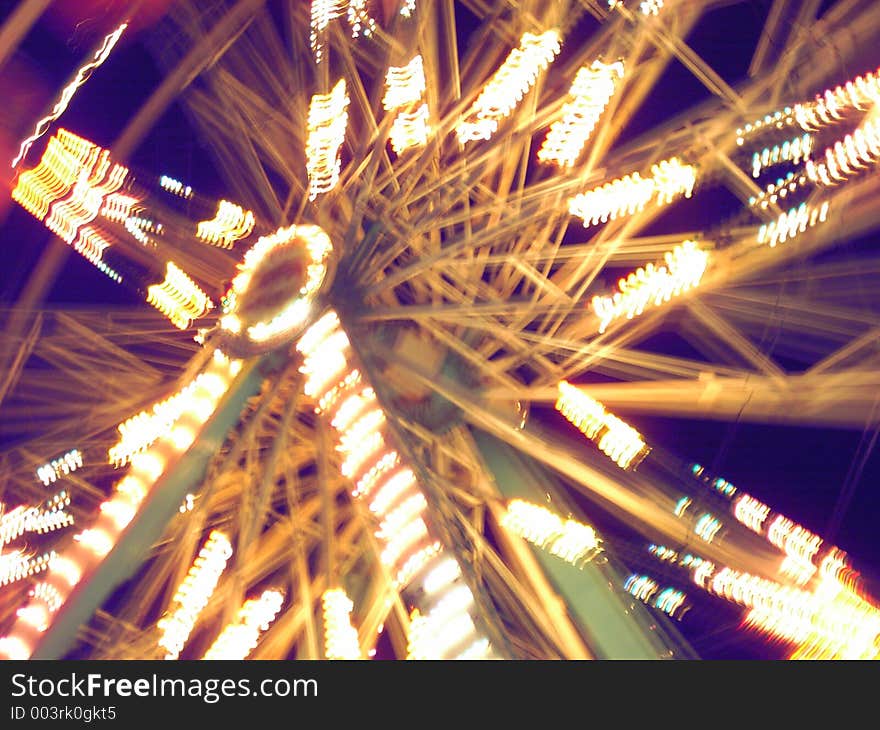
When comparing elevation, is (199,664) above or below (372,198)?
below

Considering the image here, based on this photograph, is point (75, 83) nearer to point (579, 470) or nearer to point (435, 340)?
point (435, 340)

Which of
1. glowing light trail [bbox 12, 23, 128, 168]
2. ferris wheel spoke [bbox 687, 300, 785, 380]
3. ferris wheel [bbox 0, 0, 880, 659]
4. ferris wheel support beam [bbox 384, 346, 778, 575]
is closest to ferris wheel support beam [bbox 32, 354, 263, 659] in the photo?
ferris wheel [bbox 0, 0, 880, 659]

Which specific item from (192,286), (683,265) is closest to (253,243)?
(192,286)

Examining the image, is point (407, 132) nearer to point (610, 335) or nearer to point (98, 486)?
point (610, 335)

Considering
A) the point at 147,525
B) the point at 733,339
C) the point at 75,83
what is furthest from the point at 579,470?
the point at 75,83

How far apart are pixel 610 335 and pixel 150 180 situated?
9.72ft

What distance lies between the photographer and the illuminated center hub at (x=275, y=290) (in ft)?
19.7

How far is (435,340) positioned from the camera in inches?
260

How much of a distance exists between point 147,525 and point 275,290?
143cm

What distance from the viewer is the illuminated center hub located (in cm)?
599

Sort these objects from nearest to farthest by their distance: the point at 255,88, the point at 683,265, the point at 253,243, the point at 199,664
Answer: the point at 199,664, the point at 683,265, the point at 253,243, the point at 255,88

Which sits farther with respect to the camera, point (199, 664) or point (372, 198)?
point (372, 198)

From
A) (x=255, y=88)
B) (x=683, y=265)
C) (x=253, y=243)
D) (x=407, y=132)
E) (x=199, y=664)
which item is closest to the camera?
(x=199, y=664)

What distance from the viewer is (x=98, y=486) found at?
743cm
